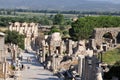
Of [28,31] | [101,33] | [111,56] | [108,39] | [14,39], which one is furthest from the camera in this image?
[28,31]

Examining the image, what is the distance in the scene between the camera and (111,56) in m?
41.5

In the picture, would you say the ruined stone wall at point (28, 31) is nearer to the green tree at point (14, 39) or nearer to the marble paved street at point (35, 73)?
the green tree at point (14, 39)

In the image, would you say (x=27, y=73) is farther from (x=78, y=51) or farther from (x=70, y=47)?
(x=70, y=47)

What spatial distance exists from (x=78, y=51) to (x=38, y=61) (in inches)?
242

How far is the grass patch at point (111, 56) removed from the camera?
38.4 m

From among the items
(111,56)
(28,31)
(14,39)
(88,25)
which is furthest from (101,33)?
(28,31)

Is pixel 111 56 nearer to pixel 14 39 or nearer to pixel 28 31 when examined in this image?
pixel 14 39

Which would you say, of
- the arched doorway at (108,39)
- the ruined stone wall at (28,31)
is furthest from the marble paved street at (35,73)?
the ruined stone wall at (28,31)

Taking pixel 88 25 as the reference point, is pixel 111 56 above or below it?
above

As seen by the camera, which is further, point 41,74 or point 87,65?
point 41,74

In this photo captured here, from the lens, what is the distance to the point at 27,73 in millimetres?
40250

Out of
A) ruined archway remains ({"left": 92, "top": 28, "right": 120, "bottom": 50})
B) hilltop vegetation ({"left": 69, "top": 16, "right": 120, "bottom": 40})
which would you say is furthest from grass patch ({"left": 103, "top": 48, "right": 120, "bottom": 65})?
hilltop vegetation ({"left": 69, "top": 16, "right": 120, "bottom": 40})

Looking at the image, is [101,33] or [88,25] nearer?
[101,33]

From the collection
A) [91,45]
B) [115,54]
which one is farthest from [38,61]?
[115,54]
